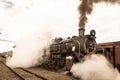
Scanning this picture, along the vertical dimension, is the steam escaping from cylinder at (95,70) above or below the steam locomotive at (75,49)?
below

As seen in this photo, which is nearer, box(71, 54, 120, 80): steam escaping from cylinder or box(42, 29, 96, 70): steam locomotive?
box(71, 54, 120, 80): steam escaping from cylinder

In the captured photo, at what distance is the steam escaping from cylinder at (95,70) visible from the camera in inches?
502

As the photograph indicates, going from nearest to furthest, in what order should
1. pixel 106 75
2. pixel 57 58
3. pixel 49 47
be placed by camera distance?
pixel 106 75, pixel 57 58, pixel 49 47

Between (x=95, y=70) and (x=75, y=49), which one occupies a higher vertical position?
(x=75, y=49)

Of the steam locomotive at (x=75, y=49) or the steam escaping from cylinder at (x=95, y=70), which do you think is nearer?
the steam escaping from cylinder at (x=95, y=70)

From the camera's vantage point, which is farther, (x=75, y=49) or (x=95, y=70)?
(x=75, y=49)

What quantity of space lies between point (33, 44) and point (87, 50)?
8.80 m

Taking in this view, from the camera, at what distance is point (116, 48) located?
14.8m

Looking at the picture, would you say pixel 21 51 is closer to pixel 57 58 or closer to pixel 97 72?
pixel 57 58

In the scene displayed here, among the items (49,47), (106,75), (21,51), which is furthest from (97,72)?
(21,51)

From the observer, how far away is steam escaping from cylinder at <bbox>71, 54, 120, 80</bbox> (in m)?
12.8

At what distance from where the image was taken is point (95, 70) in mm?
13227

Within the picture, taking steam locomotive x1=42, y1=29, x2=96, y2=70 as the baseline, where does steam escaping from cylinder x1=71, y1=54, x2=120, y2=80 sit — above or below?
below

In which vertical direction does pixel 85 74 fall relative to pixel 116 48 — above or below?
below
